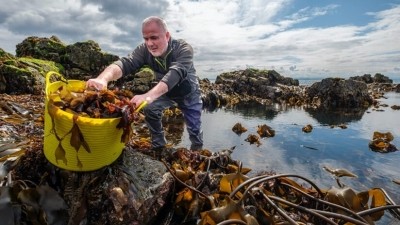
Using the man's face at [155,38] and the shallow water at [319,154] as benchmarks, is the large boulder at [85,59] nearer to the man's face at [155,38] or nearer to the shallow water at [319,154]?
the shallow water at [319,154]

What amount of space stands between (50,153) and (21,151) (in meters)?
0.63

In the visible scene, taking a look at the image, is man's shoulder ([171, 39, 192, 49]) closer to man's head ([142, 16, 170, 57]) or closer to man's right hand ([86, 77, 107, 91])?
man's head ([142, 16, 170, 57])

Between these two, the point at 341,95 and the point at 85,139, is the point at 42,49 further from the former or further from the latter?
the point at 85,139

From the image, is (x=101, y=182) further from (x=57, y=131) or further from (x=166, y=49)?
(x=166, y=49)

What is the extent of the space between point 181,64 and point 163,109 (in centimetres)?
89

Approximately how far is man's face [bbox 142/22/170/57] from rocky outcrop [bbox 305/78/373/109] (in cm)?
1377

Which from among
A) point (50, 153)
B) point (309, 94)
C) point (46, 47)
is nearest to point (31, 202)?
point (50, 153)

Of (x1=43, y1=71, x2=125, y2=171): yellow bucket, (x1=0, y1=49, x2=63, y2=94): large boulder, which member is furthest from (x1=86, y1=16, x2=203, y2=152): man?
(x1=0, y1=49, x2=63, y2=94): large boulder

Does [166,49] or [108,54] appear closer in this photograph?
[166,49]

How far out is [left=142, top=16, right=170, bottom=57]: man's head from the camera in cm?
338

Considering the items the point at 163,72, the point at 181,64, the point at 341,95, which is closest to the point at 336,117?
the point at 341,95

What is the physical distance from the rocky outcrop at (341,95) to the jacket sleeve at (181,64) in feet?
44.5

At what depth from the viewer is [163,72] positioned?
4039mm

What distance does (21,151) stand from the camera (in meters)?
2.66
